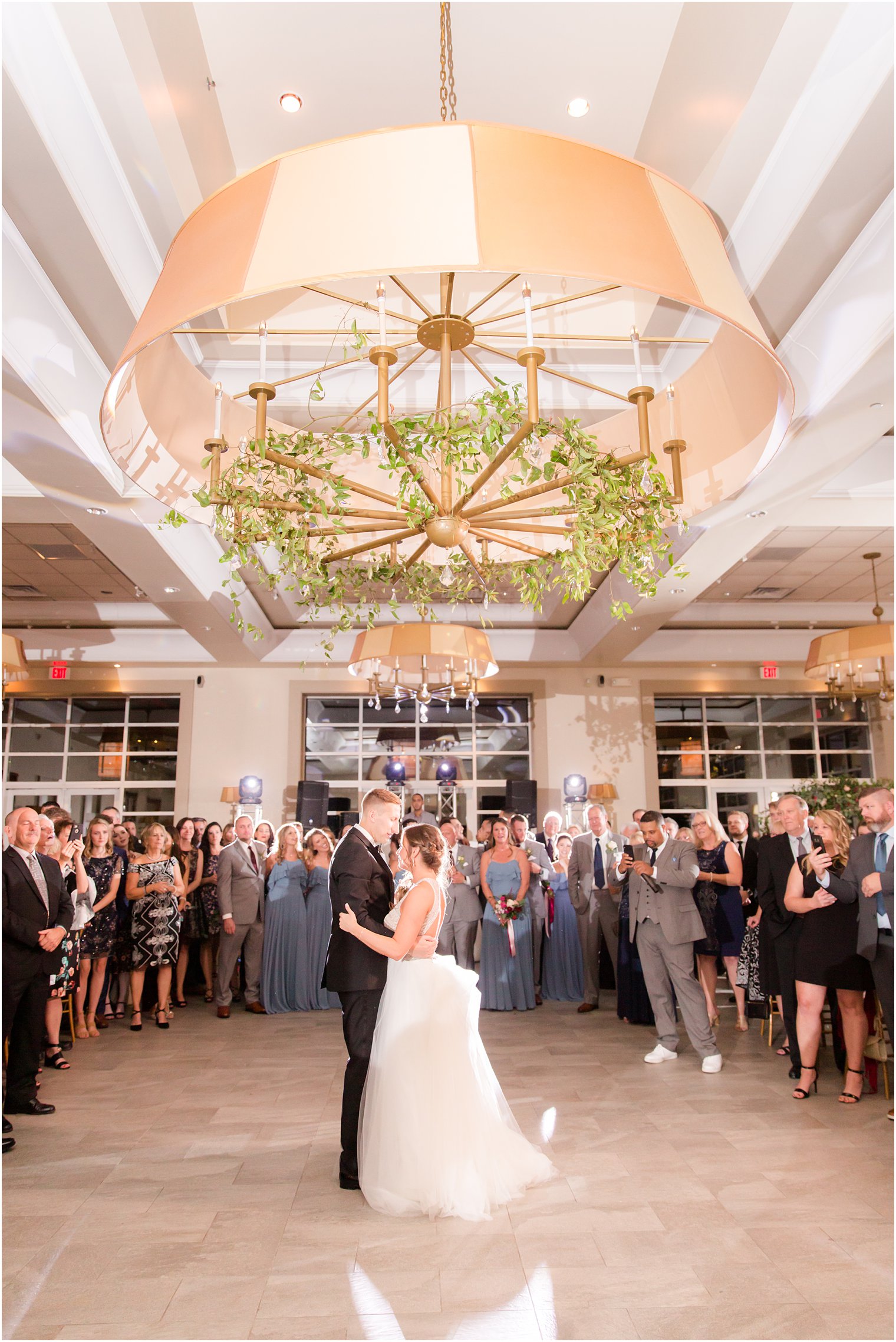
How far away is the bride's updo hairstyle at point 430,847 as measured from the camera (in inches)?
155

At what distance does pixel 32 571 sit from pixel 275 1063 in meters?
7.21

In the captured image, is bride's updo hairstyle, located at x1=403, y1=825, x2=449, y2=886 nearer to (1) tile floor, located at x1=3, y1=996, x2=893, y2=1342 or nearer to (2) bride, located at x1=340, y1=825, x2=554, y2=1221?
(2) bride, located at x1=340, y1=825, x2=554, y2=1221

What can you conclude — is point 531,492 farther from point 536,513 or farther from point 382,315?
point 382,315

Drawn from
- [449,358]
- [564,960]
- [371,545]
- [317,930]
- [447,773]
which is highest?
[449,358]

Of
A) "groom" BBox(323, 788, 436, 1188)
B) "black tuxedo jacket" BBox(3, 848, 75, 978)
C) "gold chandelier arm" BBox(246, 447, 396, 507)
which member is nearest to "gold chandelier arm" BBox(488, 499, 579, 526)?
"gold chandelier arm" BBox(246, 447, 396, 507)

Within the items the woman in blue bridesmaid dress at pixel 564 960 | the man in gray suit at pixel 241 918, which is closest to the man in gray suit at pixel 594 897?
the woman in blue bridesmaid dress at pixel 564 960

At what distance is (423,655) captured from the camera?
6516mm

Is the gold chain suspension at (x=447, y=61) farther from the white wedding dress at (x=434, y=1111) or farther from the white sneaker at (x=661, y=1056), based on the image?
the white sneaker at (x=661, y=1056)

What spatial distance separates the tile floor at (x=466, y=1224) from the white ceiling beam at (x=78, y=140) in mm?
4344

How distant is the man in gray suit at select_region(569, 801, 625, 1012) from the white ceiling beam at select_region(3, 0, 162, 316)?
6174mm

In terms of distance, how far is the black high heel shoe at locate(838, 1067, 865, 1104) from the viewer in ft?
16.6

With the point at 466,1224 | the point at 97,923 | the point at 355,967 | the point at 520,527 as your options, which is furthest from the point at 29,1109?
the point at 520,527

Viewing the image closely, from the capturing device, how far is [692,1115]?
480 cm

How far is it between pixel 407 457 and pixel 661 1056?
16.1ft
